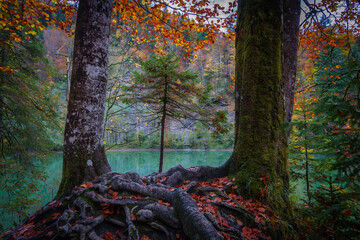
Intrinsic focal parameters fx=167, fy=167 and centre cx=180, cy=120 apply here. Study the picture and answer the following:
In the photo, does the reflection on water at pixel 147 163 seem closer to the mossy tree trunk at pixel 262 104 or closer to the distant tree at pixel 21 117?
the distant tree at pixel 21 117

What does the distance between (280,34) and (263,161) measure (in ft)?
8.12

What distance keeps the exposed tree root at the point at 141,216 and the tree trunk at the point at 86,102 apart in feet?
1.26

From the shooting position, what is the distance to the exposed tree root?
1.77m

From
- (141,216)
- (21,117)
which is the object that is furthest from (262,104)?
(21,117)

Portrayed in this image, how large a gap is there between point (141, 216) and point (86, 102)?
2.09 meters

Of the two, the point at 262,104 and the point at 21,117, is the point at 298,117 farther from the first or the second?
the point at 21,117

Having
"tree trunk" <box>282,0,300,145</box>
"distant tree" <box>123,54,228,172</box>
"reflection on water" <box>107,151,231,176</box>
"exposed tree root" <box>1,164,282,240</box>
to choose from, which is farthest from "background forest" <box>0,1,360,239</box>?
"reflection on water" <box>107,151,231,176</box>

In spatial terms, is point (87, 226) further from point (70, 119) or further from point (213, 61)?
point (213, 61)

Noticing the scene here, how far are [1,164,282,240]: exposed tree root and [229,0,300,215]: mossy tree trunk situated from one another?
2.22 feet

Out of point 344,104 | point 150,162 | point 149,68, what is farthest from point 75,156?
point 150,162

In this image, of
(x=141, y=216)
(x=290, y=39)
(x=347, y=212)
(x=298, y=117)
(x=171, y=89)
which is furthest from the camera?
(x=298, y=117)

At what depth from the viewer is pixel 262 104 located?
3074 mm

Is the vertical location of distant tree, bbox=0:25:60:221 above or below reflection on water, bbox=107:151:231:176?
above

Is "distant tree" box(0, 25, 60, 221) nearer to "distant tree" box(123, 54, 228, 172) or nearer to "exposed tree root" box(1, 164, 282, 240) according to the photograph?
"distant tree" box(123, 54, 228, 172)
